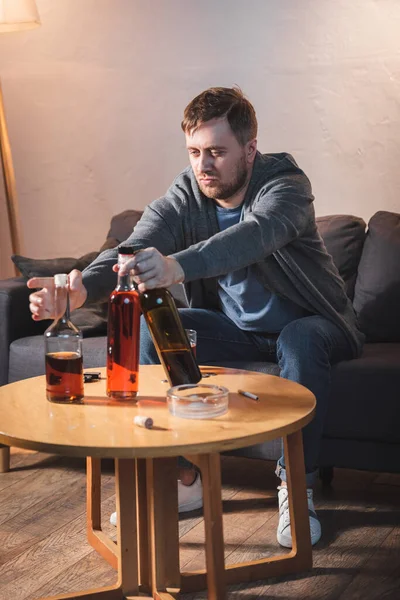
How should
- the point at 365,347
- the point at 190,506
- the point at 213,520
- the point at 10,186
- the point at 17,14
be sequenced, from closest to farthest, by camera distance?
the point at 213,520 < the point at 190,506 < the point at 365,347 < the point at 17,14 < the point at 10,186

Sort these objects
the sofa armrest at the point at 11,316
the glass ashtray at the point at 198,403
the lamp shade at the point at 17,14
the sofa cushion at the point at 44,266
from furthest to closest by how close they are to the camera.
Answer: the lamp shade at the point at 17,14 < the sofa cushion at the point at 44,266 < the sofa armrest at the point at 11,316 < the glass ashtray at the point at 198,403

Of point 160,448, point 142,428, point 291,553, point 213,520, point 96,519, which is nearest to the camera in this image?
point 160,448

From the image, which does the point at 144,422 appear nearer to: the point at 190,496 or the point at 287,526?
the point at 287,526

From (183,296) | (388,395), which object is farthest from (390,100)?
(388,395)

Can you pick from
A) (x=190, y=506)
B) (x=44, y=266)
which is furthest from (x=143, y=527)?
(x=44, y=266)

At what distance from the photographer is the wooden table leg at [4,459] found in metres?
2.78

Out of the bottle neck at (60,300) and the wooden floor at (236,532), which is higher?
the bottle neck at (60,300)

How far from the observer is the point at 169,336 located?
1.82 metres

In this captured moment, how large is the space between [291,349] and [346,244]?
2.38ft

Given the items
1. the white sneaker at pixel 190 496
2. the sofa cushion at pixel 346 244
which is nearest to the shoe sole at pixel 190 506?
the white sneaker at pixel 190 496

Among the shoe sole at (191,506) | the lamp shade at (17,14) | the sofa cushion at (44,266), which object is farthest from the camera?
the lamp shade at (17,14)

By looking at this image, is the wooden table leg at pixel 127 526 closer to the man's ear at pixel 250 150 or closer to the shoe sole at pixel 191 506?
the shoe sole at pixel 191 506

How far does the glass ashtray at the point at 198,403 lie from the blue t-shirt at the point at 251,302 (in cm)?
81

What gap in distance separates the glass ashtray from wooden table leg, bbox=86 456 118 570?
45 cm
